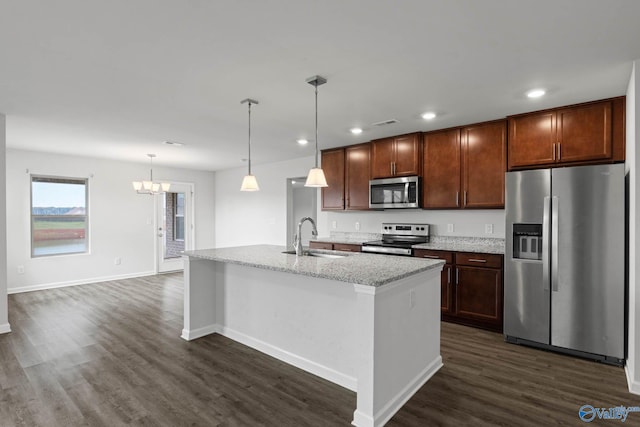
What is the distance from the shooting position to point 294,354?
9.57 ft

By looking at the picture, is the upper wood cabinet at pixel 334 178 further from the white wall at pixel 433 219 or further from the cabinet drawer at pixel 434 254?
the cabinet drawer at pixel 434 254

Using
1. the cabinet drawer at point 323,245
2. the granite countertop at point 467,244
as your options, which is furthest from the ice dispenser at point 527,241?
the cabinet drawer at point 323,245

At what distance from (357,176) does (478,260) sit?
2151 millimetres

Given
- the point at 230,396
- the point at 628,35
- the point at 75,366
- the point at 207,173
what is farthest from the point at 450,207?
the point at 207,173

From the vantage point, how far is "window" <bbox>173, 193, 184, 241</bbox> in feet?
25.4

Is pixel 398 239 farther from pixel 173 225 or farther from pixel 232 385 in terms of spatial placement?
pixel 173 225

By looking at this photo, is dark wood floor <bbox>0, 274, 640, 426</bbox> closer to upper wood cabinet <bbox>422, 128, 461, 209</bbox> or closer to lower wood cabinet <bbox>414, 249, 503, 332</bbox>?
lower wood cabinet <bbox>414, 249, 503, 332</bbox>

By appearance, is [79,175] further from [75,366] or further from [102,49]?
[102,49]

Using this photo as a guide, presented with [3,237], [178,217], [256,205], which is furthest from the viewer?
[178,217]

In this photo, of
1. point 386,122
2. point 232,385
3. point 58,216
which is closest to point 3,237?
point 58,216

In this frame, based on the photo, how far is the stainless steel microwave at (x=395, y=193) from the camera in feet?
14.7

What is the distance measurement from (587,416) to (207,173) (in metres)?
7.89

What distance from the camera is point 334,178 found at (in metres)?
5.49

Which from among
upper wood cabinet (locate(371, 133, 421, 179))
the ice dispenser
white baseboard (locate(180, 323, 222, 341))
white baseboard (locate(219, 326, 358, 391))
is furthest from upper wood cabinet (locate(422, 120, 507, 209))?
white baseboard (locate(180, 323, 222, 341))
